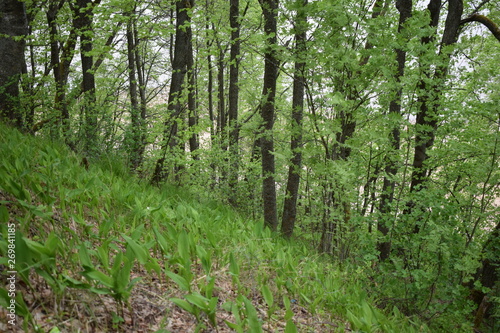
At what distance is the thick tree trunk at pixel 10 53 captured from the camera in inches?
250

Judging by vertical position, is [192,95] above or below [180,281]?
above

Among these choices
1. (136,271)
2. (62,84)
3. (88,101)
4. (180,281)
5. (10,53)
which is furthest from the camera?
(62,84)

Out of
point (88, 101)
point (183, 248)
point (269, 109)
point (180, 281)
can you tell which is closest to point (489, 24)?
point (269, 109)

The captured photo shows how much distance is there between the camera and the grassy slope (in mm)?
1669

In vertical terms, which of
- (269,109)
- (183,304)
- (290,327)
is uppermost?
(269,109)

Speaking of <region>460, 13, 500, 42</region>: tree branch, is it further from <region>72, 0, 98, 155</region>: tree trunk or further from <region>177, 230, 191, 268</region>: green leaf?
<region>72, 0, 98, 155</region>: tree trunk

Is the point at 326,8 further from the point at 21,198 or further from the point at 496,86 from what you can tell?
the point at 21,198

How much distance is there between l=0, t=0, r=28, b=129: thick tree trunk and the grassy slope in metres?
3.04

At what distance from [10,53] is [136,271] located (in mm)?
6644

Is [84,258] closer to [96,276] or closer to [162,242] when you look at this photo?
[96,276]

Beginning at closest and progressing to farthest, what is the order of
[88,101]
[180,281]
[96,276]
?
[96,276] → [180,281] → [88,101]

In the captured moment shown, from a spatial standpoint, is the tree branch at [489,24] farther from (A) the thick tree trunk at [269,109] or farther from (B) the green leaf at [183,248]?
(B) the green leaf at [183,248]

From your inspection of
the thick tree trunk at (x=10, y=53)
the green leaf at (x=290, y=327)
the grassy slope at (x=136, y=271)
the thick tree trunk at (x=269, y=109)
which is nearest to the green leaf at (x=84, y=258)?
the grassy slope at (x=136, y=271)

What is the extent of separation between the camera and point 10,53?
6672mm
